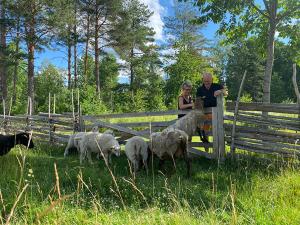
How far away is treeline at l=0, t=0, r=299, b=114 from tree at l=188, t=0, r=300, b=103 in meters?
0.32

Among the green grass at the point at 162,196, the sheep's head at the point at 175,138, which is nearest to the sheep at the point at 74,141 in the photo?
the green grass at the point at 162,196

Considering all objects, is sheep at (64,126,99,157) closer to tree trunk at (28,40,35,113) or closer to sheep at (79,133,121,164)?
sheep at (79,133,121,164)

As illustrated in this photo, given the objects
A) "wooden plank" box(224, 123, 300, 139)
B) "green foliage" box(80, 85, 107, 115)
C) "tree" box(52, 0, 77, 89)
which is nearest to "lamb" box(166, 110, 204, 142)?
"wooden plank" box(224, 123, 300, 139)

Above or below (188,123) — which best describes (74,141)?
below

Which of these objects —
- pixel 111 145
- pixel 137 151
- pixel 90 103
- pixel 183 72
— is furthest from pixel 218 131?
pixel 183 72

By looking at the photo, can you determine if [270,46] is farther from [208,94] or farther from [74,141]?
[74,141]

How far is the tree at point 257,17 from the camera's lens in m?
10.1

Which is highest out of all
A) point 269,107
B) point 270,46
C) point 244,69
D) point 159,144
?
point 244,69

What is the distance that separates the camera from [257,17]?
11391mm

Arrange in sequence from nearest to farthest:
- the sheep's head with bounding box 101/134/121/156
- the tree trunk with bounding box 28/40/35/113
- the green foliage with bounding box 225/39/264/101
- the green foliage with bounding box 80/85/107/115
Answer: the sheep's head with bounding box 101/134/121/156
the green foliage with bounding box 80/85/107/115
the tree trunk with bounding box 28/40/35/113
the green foliage with bounding box 225/39/264/101

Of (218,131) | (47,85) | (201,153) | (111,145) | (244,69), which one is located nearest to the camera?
(111,145)

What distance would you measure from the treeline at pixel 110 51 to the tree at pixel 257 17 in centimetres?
32

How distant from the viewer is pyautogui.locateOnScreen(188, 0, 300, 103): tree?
33.0 feet

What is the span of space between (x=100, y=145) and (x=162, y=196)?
133 inches
